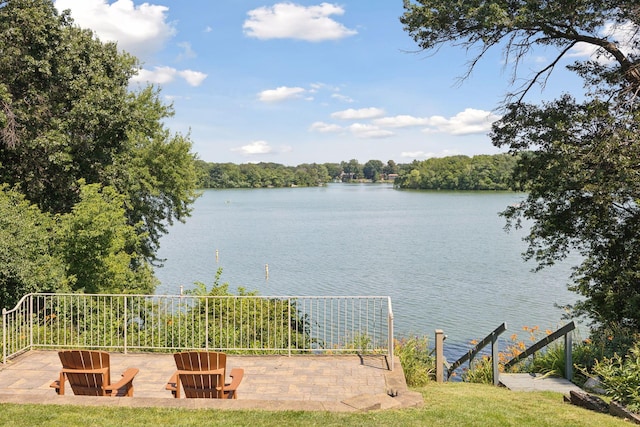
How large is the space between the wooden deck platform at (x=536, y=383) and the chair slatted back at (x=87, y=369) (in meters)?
6.85

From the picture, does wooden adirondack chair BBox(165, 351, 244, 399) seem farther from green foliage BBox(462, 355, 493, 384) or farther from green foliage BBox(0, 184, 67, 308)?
green foliage BBox(0, 184, 67, 308)

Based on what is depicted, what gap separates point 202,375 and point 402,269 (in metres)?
27.1

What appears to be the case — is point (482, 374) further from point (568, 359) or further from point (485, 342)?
point (568, 359)

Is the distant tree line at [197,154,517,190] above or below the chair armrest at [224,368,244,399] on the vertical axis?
above

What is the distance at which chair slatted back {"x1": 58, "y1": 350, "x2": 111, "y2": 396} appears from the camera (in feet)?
23.8

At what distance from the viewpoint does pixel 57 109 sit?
16953mm

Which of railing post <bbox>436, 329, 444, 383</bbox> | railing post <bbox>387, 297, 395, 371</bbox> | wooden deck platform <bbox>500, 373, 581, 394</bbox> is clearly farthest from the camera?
railing post <bbox>436, 329, 444, 383</bbox>

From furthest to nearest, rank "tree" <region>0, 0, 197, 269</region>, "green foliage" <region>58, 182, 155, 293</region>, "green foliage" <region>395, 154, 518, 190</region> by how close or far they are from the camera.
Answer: "green foliage" <region>395, 154, 518, 190</region> → "tree" <region>0, 0, 197, 269</region> → "green foliage" <region>58, 182, 155, 293</region>

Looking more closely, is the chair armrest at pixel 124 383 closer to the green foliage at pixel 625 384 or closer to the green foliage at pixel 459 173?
the green foliage at pixel 625 384

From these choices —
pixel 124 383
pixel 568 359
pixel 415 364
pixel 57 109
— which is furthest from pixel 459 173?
pixel 124 383

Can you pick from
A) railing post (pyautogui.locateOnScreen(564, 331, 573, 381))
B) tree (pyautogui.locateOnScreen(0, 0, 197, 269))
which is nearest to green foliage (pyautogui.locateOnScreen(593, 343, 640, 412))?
railing post (pyautogui.locateOnScreen(564, 331, 573, 381))

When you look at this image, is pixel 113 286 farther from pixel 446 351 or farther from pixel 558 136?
pixel 558 136

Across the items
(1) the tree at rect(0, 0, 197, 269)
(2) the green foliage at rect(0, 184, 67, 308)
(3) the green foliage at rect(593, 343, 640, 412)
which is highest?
(1) the tree at rect(0, 0, 197, 269)

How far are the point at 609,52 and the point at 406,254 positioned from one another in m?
28.3
